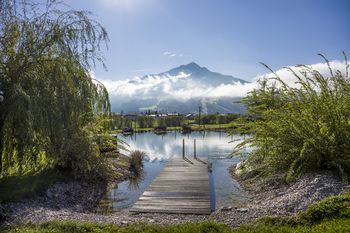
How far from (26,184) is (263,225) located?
7.03 meters

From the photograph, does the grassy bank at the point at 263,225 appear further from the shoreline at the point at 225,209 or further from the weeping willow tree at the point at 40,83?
the weeping willow tree at the point at 40,83

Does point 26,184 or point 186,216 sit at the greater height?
point 26,184

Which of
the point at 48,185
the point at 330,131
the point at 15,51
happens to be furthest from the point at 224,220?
the point at 15,51

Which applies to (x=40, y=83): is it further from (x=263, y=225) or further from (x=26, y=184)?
(x=263, y=225)

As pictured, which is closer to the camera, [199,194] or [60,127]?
[60,127]

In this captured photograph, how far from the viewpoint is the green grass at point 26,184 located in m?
8.16

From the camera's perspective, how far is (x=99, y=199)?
406 inches

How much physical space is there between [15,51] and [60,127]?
2.56 meters

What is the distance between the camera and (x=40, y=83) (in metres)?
8.59

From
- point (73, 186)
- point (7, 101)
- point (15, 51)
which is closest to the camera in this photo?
point (7, 101)

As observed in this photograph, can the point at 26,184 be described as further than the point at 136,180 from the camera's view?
No

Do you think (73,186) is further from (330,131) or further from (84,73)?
(330,131)

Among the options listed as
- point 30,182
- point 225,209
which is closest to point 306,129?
point 225,209

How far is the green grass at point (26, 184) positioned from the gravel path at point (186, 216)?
0.24 meters
